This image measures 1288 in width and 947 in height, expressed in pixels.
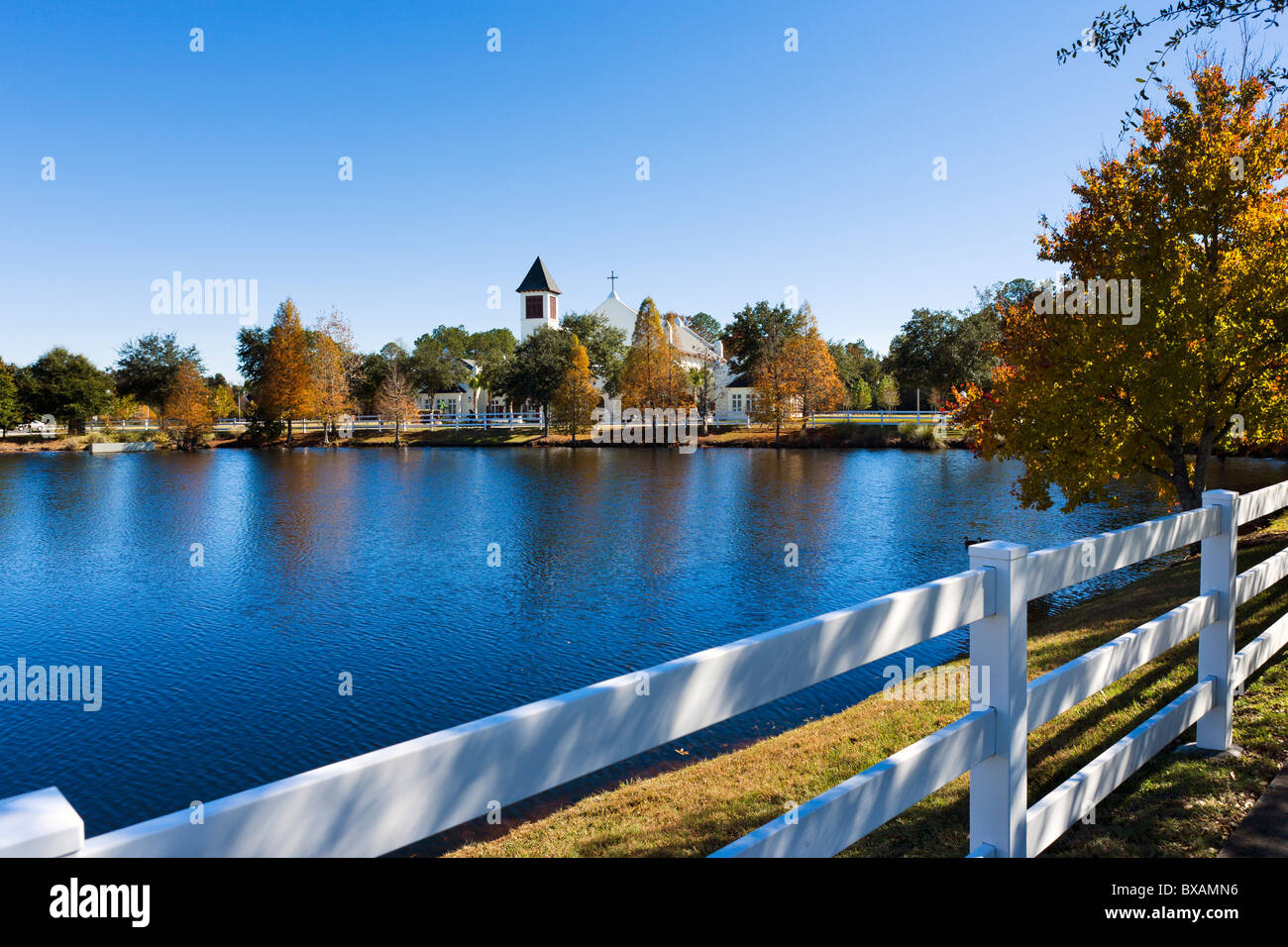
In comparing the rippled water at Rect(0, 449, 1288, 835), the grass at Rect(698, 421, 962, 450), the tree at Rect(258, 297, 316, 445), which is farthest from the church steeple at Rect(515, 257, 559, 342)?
the rippled water at Rect(0, 449, 1288, 835)

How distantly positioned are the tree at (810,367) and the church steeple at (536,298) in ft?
123

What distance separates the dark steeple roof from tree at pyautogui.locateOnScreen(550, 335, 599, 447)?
26.9 m

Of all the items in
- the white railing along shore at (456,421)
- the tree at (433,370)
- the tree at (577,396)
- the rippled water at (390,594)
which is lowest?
the rippled water at (390,594)

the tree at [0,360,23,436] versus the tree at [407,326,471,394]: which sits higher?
the tree at [407,326,471,394]

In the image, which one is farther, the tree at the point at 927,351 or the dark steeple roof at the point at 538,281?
the dark steeple roof at the point at 538,281

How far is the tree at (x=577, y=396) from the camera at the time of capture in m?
65.8

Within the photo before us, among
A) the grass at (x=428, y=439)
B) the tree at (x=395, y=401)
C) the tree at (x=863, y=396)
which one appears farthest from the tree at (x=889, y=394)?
the tree at (x=395, y=401)

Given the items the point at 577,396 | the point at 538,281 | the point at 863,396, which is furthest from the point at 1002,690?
the point at 538,281

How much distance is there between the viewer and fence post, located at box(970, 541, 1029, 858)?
9.60ft

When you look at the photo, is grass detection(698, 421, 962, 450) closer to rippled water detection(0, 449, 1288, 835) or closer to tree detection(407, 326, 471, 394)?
rippled water detection(0, 449, 1288, 835)

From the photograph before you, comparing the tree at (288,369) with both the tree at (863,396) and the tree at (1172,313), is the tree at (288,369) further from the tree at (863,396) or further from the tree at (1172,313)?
the tree at (1172,313)

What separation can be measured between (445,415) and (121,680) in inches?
2773

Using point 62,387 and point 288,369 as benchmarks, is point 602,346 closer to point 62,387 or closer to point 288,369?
point 288,369

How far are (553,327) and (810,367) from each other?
28.9 metres
